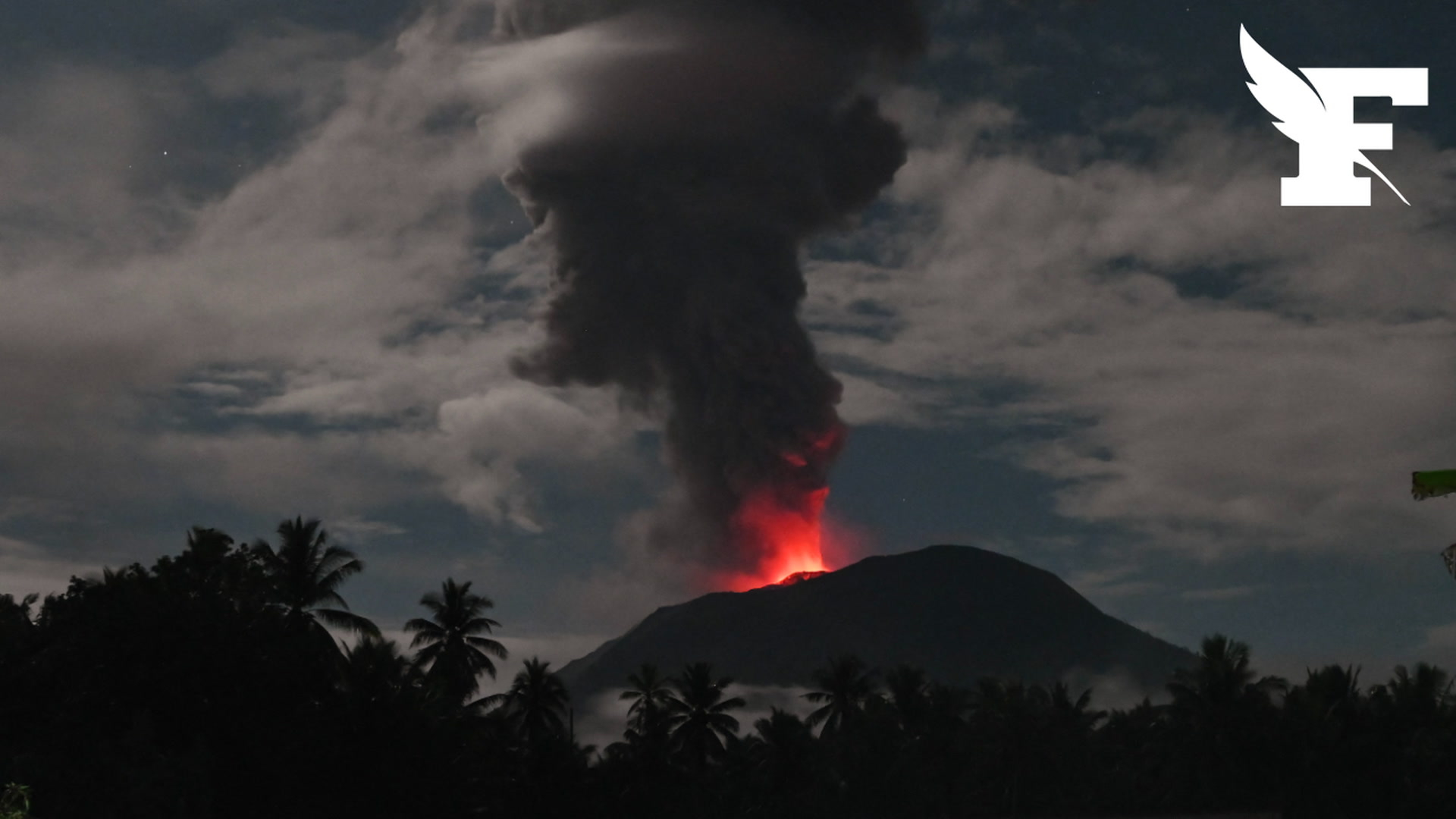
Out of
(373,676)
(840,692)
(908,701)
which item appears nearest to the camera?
(373,676)

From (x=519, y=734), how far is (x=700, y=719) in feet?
57.6

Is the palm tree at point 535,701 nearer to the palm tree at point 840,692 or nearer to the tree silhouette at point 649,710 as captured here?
the tree silhouette at point 649,710

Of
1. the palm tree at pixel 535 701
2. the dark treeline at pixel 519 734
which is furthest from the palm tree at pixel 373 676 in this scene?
the palm tree at pixel 535 701

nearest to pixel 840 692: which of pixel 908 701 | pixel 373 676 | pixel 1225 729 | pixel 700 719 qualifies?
pixel 908 701

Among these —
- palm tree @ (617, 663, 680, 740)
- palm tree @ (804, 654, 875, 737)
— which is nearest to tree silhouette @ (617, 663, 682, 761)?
palm tree @ (617, 663, 680, 740)

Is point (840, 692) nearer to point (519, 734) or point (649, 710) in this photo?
point (649, 710)

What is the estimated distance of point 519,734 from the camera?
7262 cm

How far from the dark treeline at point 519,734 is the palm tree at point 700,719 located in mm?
133

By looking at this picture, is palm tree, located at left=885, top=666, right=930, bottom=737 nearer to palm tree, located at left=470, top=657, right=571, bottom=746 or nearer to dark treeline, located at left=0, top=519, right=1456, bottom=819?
dark treeline, located at left=0, top=519, right=1456, bottom=819

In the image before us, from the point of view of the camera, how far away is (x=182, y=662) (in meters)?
47.9

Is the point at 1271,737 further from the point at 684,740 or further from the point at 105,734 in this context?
the point at 105,734

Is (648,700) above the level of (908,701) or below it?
below

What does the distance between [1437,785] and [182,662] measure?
57.2 m

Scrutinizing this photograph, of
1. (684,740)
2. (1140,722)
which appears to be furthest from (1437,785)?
(684,740)
